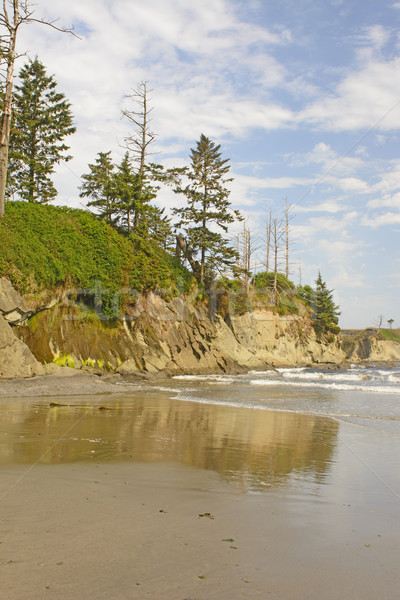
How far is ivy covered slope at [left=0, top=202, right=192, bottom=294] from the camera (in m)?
19.4

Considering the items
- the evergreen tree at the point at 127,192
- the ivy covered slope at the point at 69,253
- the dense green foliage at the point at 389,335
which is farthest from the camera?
the dense green foliage at the point at 389,335

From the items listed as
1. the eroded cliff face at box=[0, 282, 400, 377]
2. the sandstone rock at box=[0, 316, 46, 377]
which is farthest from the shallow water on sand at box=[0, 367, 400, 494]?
the eroded cliff face at box=[0, 282, 400, 377]

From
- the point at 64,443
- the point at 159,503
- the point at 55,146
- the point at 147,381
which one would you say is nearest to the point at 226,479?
the point at 159,503

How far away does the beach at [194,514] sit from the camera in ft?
8.68

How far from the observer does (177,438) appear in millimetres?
7797

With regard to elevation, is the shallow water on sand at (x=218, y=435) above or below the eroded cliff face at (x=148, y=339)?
below

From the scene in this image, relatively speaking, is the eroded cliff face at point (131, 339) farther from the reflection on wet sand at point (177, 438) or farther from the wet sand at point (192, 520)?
the wet sand at point (192, 520)

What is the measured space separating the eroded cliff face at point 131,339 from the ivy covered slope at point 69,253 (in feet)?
3.69

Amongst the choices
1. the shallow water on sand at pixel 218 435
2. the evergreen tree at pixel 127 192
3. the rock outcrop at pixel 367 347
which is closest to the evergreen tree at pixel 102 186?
the evergreen tree at pixel 127 192

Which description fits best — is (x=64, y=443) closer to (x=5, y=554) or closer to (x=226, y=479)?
(x=226, y=479)

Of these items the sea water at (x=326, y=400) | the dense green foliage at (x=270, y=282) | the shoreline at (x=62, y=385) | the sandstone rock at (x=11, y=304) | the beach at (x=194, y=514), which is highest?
the dense green foliage at (x=270, y=282)

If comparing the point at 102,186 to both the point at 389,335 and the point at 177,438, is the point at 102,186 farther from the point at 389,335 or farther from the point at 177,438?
the point at 389,335

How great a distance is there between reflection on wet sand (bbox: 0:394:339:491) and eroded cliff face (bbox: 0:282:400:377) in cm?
704

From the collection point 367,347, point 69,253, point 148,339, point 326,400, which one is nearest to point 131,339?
point 148,339
